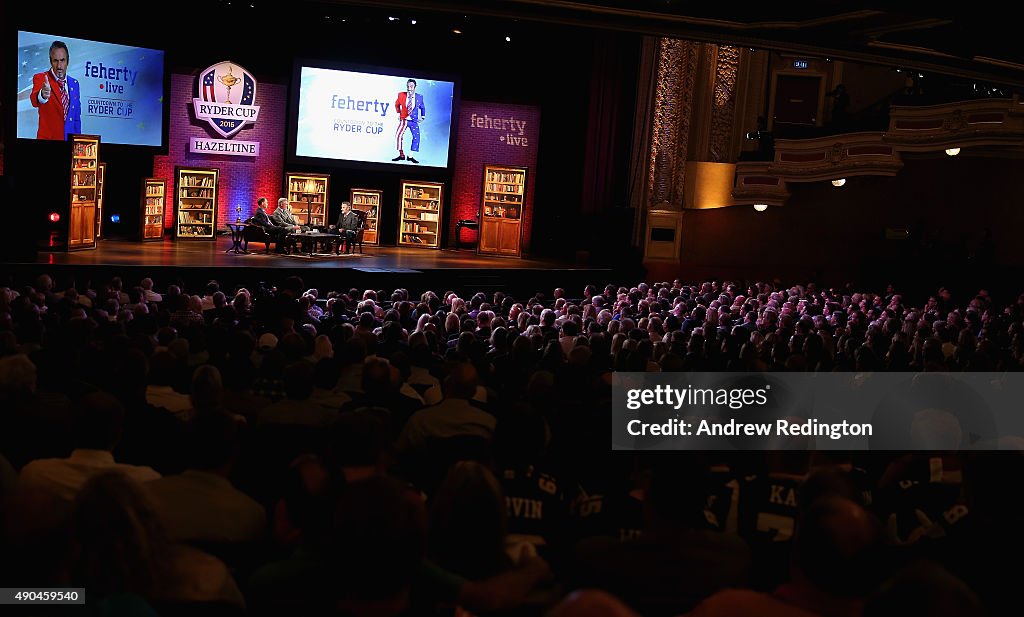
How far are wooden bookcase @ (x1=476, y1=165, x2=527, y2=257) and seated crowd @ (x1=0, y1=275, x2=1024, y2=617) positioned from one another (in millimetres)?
10681

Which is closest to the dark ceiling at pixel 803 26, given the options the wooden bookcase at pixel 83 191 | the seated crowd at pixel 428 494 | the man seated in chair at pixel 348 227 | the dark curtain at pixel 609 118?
the seated crowd at pixel 428 494

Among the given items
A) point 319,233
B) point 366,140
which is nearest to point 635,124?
point 366,140

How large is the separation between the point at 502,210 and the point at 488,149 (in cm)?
176

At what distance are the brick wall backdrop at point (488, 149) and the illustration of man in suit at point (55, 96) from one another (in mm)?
6916

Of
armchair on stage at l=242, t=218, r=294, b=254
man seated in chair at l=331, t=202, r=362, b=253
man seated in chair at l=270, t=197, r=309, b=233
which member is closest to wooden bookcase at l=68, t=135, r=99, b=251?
armchair on stage at l=242, t=218, r=294, b=254

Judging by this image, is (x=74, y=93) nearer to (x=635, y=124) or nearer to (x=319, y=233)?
(x=319, y=233)

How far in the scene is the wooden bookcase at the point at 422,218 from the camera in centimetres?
1803

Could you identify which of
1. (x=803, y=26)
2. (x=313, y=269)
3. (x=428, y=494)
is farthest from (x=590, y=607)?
(x=313, y=269)

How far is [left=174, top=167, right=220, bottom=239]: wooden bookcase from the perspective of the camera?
15.9 meters

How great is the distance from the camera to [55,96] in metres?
14.2

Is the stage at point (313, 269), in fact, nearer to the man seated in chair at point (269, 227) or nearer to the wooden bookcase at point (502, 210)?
the man seated in chair at point (269, 227)

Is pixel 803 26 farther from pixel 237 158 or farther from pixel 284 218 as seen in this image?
pixel 237 158

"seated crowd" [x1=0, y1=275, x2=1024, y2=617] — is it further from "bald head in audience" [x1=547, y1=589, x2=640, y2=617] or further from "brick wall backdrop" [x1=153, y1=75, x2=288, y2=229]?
"brick wall backdrop" [x1=153, y1=75, x2=288, y2=229]

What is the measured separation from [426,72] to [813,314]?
31.2 ft
